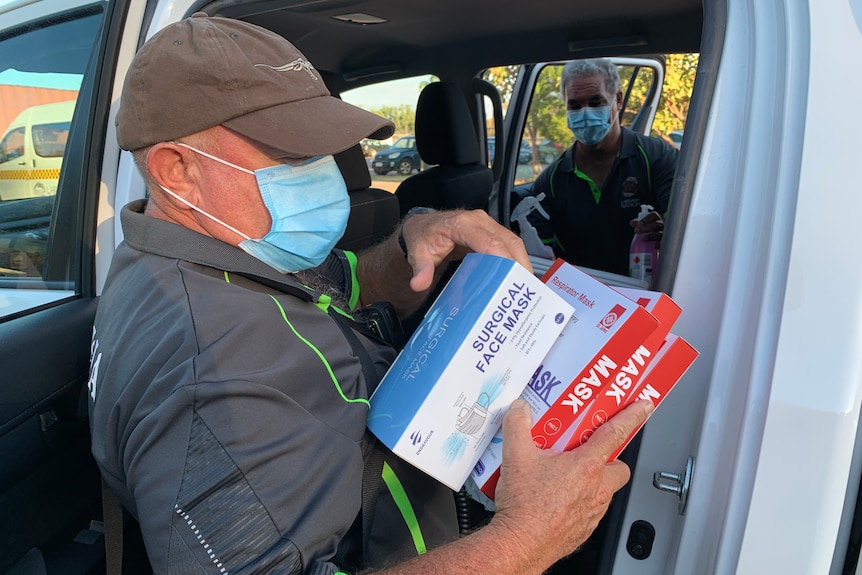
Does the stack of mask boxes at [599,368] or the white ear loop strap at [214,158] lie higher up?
the white ear loop strap at [214,158]

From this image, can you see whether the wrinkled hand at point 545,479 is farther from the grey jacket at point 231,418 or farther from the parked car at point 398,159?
the parked car at point 398,159

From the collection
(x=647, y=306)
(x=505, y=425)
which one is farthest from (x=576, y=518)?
(x=647, y=306)

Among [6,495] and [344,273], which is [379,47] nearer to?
[344,273]

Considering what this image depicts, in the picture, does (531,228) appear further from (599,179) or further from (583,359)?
(583,359)

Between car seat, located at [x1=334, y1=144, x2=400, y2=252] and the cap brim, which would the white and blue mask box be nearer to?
the cap brim

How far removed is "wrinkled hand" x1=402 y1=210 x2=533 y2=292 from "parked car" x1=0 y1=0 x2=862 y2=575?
346mm

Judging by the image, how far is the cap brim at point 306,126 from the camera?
1.18 m

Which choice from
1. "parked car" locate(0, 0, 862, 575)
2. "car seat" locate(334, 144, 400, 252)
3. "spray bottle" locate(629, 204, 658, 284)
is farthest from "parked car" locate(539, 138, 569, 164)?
"parked car" locate(0, 0, 862, 575)

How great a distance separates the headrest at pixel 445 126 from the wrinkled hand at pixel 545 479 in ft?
8.43

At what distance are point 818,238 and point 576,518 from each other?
0.60 metres

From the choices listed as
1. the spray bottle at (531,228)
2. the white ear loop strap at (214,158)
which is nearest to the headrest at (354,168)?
the spray bottle at (531,228)

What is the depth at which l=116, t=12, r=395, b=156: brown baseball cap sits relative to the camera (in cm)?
115

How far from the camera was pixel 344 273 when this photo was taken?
1862 mm

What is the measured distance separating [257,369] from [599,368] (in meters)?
0.57
